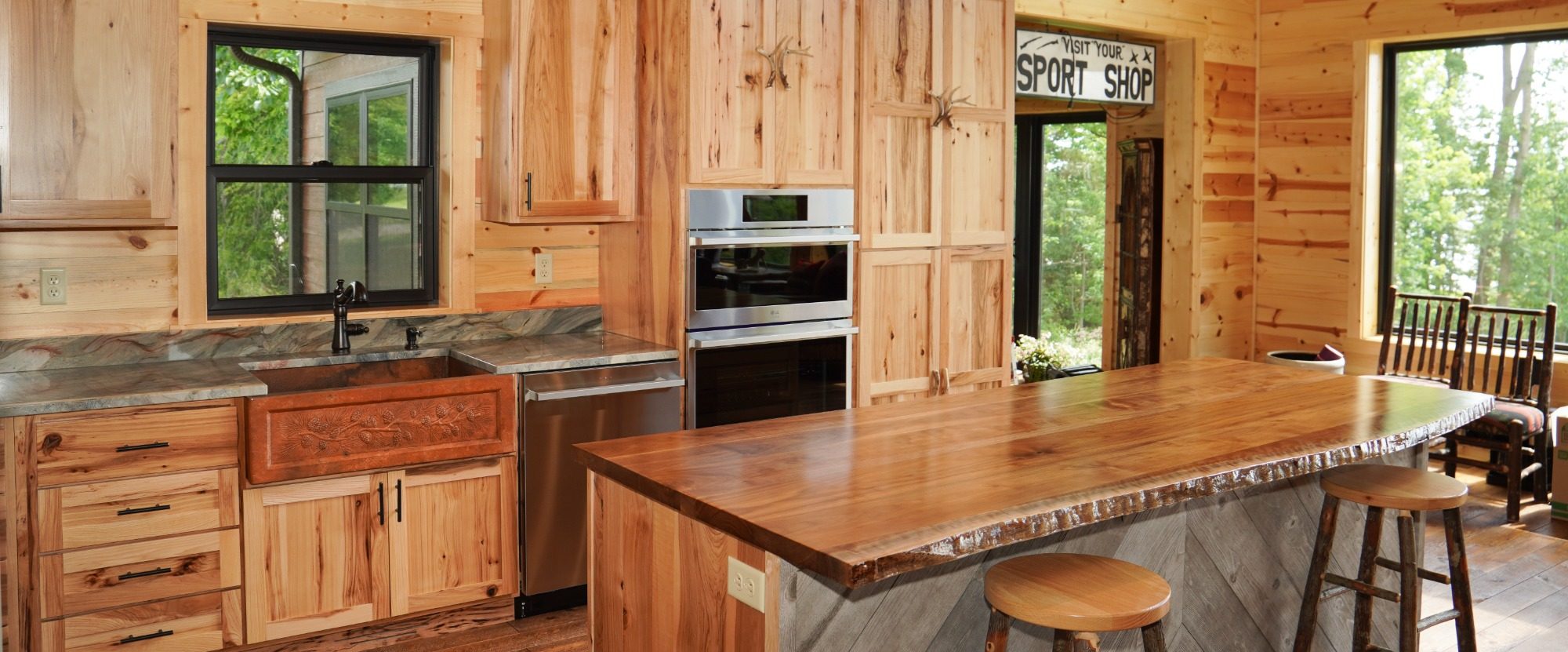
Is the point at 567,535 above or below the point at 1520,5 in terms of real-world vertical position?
below

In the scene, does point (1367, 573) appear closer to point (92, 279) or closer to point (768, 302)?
point (768, 302)

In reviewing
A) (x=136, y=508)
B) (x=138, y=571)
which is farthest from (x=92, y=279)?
(x=138, y=571)

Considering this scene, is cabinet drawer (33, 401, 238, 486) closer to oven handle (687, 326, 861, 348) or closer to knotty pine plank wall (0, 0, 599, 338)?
knotty pine plank wall (0, 0, 599, 338)

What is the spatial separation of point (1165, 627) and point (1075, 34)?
142 inches

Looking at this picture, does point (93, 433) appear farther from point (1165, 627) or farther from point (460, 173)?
point (1165, 627)

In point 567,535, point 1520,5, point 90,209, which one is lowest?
point 567,535

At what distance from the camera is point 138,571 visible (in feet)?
11.1

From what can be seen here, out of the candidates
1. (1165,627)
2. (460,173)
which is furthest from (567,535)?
(1165,627)

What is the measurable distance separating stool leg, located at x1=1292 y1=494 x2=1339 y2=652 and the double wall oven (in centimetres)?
190

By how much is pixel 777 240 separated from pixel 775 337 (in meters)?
0.34

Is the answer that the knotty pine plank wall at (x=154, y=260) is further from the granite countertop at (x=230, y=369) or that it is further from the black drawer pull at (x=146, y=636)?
the black drawer pull at (x=146, y=636)

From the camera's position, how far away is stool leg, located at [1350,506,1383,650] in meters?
3.02

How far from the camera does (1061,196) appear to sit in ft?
25.4

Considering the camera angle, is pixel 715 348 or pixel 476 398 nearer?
pixel 476 398
